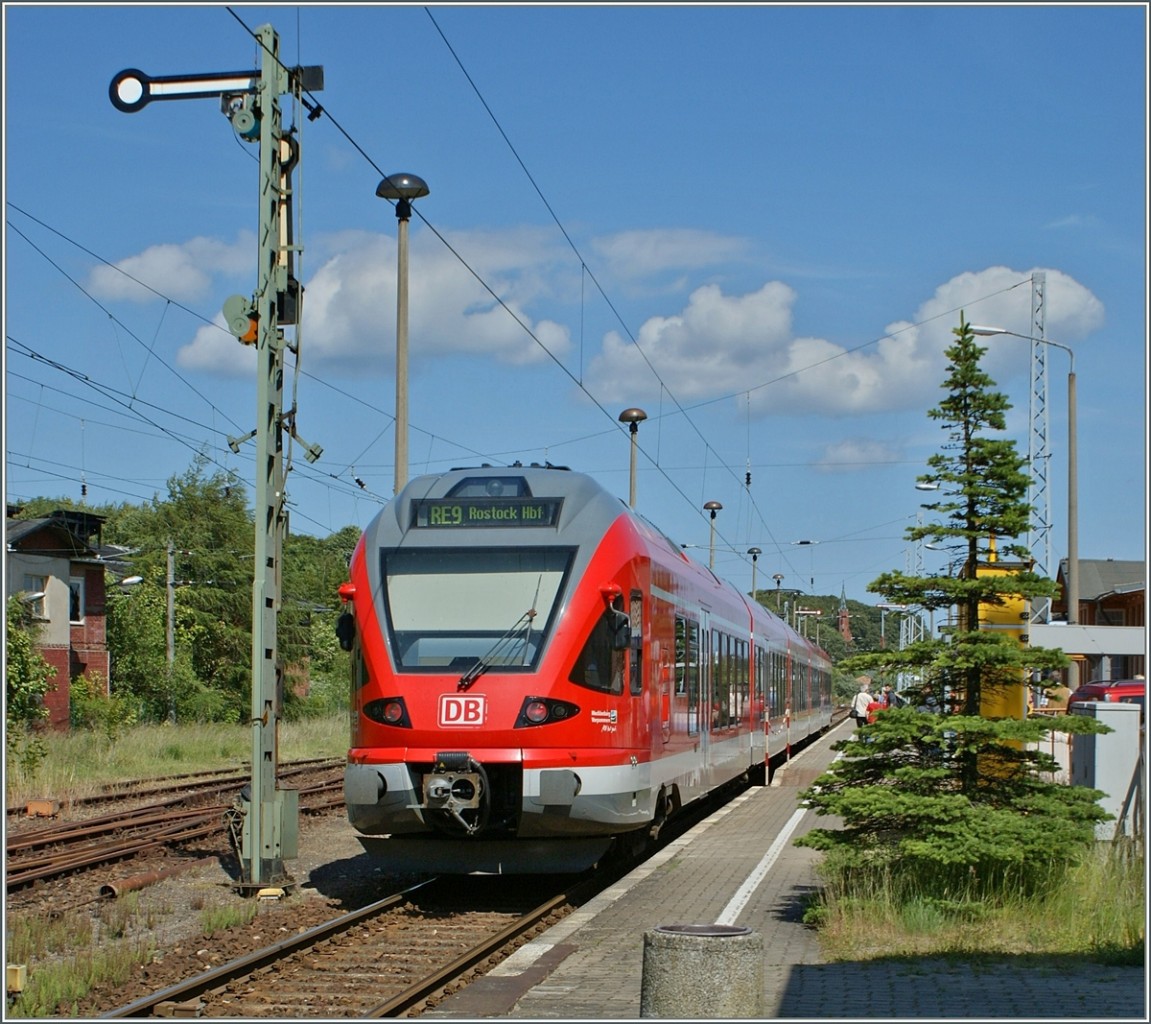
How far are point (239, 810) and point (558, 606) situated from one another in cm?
453

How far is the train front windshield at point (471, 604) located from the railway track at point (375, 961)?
6.45 feet

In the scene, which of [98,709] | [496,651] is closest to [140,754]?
[98,709]

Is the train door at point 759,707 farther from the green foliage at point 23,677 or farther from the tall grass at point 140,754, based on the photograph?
the green foliage at point 23,677

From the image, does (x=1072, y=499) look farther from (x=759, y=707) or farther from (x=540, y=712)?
(x=540, y=712)

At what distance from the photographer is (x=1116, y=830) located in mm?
11633

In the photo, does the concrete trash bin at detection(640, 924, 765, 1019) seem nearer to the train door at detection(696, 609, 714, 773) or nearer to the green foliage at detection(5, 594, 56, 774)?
the train door at detection(696, 609, 714, 773)

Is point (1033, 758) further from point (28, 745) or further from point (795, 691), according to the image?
point (795, 691)

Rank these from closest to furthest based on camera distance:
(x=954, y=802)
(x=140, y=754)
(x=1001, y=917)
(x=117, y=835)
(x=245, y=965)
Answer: (x=245, y=965) → (x=1001, y=917) → (x=954, y=802) → (x=117, y=835) → (x=140, y=754)

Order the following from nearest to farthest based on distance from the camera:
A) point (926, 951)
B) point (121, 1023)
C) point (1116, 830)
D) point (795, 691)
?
point (121, 1023), point (926, 951), point (1116, 830), point (795, 691)

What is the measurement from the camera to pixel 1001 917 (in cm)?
985

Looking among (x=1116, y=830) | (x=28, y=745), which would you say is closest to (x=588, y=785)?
(x=1116, y=830)

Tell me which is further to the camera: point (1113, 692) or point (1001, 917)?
point (1113, 692)

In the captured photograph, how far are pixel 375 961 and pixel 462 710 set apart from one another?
2277mm

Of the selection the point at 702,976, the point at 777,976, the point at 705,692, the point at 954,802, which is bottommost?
the point at 777,976
